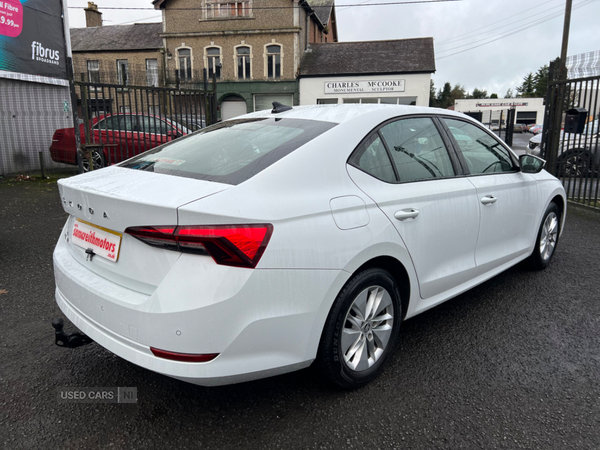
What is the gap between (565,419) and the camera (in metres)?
2.35

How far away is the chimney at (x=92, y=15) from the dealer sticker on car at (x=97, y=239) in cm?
4407

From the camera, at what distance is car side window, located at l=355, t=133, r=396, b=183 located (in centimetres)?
258

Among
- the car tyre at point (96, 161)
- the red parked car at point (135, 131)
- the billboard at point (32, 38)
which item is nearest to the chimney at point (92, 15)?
the billboard at point (32, 38)

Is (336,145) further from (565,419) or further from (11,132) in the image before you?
(11,132)

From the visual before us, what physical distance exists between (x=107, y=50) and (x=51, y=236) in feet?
112

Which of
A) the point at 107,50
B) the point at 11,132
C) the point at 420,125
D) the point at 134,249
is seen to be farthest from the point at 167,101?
the point at 107,50

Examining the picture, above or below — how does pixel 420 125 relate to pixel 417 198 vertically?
above

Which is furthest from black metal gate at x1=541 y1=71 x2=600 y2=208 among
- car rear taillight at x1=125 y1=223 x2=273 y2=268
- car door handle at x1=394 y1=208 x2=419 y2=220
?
car rear taillight at x1=125 y1=223 x2=273 y2=268

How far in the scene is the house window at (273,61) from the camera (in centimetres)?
3212

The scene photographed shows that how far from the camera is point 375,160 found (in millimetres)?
2654

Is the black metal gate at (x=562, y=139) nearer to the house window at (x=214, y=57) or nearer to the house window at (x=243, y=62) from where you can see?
the house window at (x=243, y=62)

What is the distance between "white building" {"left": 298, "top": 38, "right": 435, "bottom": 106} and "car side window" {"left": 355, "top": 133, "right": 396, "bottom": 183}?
94.0 feet

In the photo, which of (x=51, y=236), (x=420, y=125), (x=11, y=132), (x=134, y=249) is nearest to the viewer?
(x=134, y=249)

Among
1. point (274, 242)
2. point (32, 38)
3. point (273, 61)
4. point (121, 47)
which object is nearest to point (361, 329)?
point (274, 242)
